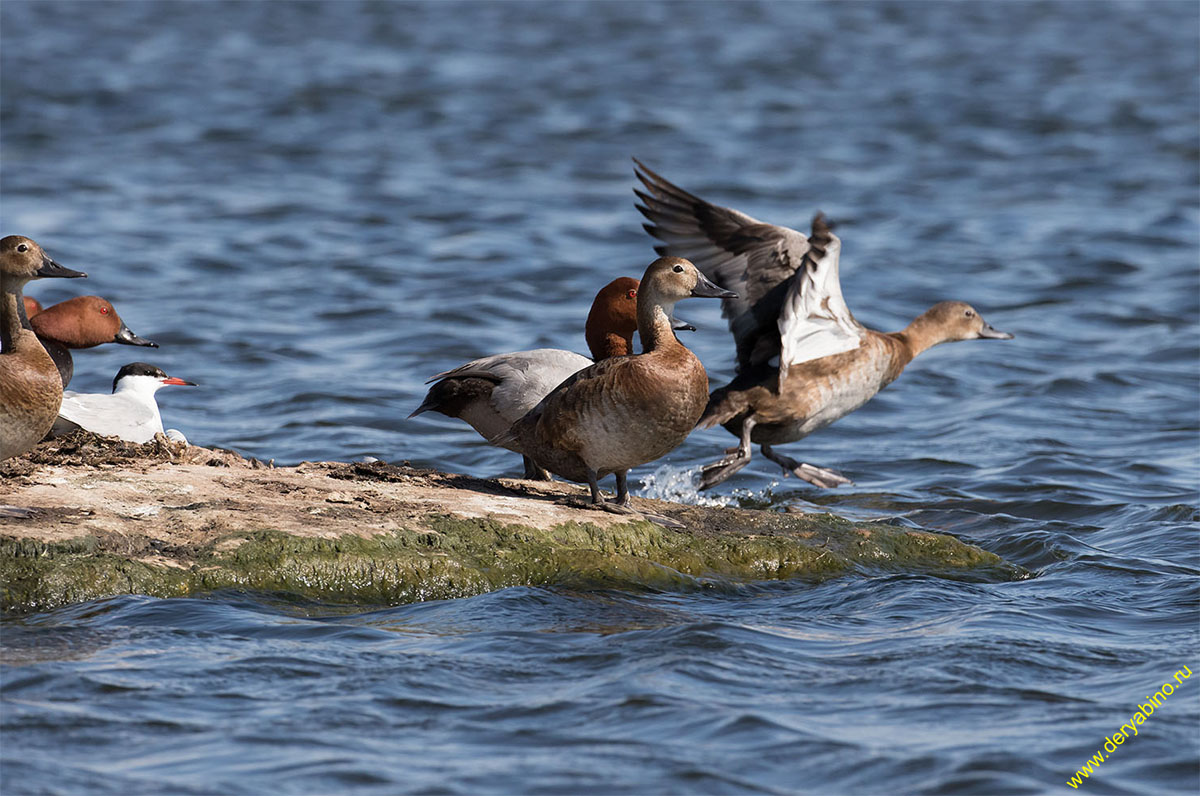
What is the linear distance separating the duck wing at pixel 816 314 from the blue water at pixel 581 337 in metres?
0.82

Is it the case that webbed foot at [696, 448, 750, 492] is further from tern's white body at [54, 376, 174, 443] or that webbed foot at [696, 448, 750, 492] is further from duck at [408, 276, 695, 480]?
tern's white body at [54, 376, 174, 443]

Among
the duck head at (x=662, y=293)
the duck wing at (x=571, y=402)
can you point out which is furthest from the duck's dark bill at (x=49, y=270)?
the duck head at (x=662, y=293)

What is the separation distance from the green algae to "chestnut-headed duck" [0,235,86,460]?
0.44 m

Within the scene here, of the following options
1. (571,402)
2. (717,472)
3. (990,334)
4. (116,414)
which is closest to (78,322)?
(116,414)

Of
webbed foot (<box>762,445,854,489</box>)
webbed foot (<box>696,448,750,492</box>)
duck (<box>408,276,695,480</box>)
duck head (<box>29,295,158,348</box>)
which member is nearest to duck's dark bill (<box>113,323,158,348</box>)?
duck head (<box>29,295,158,348</box>)

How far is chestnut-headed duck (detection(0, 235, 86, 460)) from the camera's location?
5.16 m

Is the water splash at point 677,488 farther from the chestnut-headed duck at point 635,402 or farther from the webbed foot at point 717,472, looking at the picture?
the chestnut-headed duck at point 635,402

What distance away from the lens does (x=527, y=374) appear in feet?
21.6

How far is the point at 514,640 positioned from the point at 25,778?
167 centimetres

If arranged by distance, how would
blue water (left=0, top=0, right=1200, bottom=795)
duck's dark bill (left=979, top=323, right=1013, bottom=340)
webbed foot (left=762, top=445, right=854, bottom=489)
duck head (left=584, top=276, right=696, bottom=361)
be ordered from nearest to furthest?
blue water (left=0, top=0, right=1200, bottom=795)
duck head (left=584, top=276, right=696, bottom=361)
webbed foot (left=762, top=445, right=854, bottom=489)
duck's dark bill (left=979, top=323, right=1013, bottom=340)

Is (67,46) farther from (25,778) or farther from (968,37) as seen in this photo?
(25,778)

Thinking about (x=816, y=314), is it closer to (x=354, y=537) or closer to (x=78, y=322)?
(x=354, y=537)

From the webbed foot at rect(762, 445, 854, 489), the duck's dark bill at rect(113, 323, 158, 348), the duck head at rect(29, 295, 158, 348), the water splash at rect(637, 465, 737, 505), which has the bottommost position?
the water splash at rect(637, 465, 737, 505)

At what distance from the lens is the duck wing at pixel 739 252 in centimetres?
776
